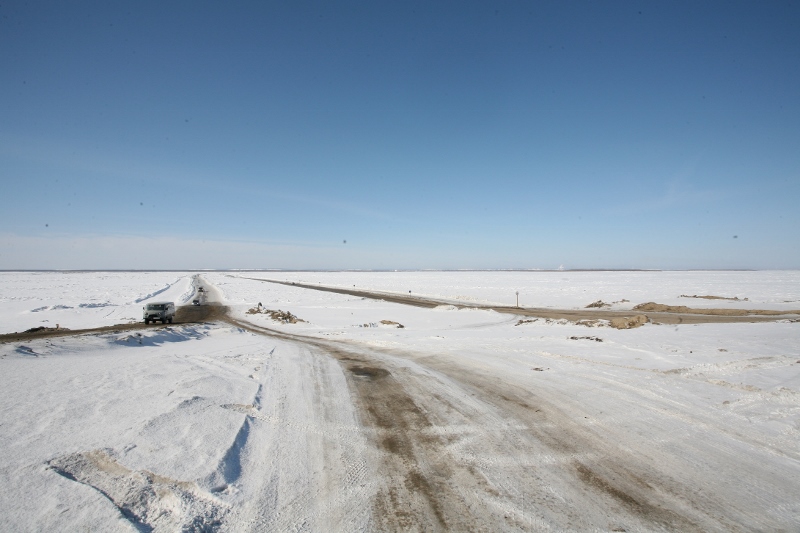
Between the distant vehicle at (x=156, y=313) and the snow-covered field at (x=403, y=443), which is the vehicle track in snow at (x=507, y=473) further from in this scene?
the distant vehicle at (x=156, y=313)

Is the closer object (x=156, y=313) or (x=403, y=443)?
(x=403, y=443)

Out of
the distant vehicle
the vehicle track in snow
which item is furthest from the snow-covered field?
the distant vehicle

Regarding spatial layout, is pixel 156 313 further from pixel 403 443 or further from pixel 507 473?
pixel 507 473

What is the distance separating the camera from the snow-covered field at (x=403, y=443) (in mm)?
3283

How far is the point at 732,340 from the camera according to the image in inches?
428

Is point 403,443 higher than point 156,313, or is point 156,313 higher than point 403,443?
point 403,443

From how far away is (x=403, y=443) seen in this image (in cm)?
485

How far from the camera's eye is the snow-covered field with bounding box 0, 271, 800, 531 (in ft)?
10.8

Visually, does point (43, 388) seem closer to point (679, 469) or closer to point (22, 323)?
point (679, 469)

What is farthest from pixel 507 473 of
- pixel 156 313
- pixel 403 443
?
pixel 156 313

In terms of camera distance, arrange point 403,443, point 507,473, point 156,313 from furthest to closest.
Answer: point 156,313 < point 403,443 < point 507,473

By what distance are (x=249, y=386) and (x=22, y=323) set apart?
83.2 feet

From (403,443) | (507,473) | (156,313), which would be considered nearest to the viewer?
(507,473)

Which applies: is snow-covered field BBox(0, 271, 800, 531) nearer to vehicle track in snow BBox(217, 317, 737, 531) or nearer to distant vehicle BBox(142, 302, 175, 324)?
vehicle track in snow BBox(217, 317, 737, 531)
